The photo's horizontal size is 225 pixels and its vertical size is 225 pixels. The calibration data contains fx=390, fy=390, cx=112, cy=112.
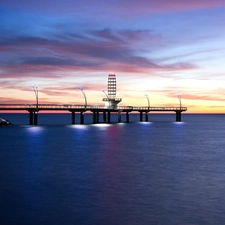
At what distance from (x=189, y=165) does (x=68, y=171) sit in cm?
1405

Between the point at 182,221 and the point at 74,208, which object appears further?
the point at 74,208

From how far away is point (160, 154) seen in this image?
54.9 meters

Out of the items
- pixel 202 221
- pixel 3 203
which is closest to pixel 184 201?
pixel 202 221

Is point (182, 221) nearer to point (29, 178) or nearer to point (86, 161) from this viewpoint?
point (29, 178)

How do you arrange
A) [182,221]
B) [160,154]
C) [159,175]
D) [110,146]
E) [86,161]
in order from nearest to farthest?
[182,221]
[159,175]
[86,161]
[160,154]
[110,146]

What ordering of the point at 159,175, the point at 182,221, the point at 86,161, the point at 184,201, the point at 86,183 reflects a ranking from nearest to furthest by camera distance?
the point at 182,221 → the point at 184,201 → the point at 86,183 → the point at 159,175 → the point at 86,161

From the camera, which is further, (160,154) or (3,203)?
(160,154)

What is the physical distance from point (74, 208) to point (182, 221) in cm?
672

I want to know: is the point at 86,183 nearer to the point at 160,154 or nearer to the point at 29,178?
the point at 29,178

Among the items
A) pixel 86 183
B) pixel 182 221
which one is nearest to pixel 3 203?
pixel 86 183

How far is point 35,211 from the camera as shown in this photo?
23.4 m

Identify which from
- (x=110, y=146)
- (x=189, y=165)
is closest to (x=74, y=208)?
(x=189, y=165)

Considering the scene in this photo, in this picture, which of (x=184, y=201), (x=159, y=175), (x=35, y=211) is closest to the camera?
(x=35, y=211)

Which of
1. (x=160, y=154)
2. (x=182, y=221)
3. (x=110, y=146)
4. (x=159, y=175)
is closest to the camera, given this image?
(x=182, y=221)
